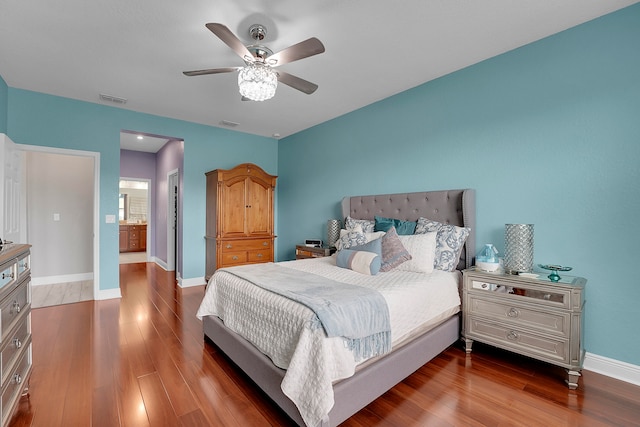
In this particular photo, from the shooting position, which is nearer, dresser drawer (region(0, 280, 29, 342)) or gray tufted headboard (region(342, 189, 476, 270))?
dresser drawer (region(0, 280, 29, 342))

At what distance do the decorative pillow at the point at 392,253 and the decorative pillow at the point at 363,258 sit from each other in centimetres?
6

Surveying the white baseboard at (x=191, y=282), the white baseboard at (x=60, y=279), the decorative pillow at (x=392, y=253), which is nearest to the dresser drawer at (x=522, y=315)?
the decorative pillow at (x=392, y=253)

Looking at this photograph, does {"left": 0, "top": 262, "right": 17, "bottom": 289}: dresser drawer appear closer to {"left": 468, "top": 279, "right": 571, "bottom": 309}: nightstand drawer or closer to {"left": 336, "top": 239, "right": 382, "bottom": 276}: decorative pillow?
{"left": 336, "top": 239, "right": 382, "bottom": 276}: decorative pillow

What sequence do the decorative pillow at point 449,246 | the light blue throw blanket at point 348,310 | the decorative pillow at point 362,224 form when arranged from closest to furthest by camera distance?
the light blue throw blanket at point 348,310
the decorative pillow at point 449,246
the decorative pillow at point 362,224

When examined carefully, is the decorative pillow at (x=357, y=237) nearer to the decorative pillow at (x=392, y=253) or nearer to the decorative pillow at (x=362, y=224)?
the decorative pillow at (x=362, y=224)

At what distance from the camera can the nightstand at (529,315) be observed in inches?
79.1

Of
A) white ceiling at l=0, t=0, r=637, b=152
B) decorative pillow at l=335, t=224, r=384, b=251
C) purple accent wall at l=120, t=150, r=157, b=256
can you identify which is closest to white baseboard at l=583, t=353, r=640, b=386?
decorative pillow at l=335, t=224, r=384, b=251

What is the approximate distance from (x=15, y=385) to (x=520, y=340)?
3376 mm

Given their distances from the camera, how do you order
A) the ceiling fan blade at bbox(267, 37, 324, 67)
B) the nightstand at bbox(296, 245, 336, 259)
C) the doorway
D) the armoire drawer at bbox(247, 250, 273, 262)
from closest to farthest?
the ceiling fan blade at bbox(267, 37, 324, 67)
the nightstand at bbox(296, 245, 336, 259)
the armoire drawer at bbox(247, 250, 273, 262)
the doorway

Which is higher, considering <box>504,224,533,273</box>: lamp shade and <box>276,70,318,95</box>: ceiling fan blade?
<box>276,70,318,95</box>: ceiling fan blade

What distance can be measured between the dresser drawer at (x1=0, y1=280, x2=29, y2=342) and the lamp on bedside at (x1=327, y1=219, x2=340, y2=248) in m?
3.23

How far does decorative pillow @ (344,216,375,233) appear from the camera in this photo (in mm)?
3507

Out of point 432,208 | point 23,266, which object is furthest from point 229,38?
point 432,208

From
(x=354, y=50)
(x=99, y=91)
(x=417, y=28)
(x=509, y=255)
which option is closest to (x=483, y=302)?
(x=509, y=255)
